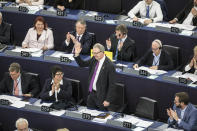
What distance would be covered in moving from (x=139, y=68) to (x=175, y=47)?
0.83 m

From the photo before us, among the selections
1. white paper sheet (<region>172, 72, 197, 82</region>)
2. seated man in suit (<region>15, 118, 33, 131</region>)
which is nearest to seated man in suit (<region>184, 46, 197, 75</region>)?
white paper sheet (<region>172, 72, 197, 82</region>)

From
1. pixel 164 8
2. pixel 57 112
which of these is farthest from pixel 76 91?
pixel 164 8

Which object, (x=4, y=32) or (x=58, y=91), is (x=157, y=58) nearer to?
(x=58, y=91)

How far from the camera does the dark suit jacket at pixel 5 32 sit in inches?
427

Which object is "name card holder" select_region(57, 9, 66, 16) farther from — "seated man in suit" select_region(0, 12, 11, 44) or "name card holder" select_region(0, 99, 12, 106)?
"name card holder" select_region(0, 99, 12, 106)

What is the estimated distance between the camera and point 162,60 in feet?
32.2

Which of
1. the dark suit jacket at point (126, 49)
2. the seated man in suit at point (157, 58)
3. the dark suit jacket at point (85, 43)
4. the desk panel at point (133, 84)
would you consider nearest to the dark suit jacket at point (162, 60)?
the seated man in suit at point (157, 58)

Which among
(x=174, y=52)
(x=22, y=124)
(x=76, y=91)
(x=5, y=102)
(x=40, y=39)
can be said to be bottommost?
(x=22, y=124)

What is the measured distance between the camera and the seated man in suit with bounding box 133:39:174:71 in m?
9.70

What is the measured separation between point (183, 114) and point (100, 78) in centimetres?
129

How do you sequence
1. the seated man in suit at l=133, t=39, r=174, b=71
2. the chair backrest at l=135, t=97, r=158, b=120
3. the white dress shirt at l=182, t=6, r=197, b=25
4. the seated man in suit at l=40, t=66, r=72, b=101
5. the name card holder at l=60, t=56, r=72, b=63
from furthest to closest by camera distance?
the white dress shirt at l=182, t=6, r=197, b=25 < the name card holder at l=60, t=56, r=72, b=63 < the seated man in suit at l=133, t=39, r=174, b=71 < the seated man in suit at l=40, t=66, r=72, b=101 < the chair backrest at l=135, t=97, r=158, b=120

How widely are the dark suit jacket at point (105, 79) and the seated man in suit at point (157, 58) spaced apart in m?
0.98

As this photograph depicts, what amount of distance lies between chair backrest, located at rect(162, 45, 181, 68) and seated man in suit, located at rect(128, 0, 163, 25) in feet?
2.70

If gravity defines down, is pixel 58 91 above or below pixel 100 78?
below
